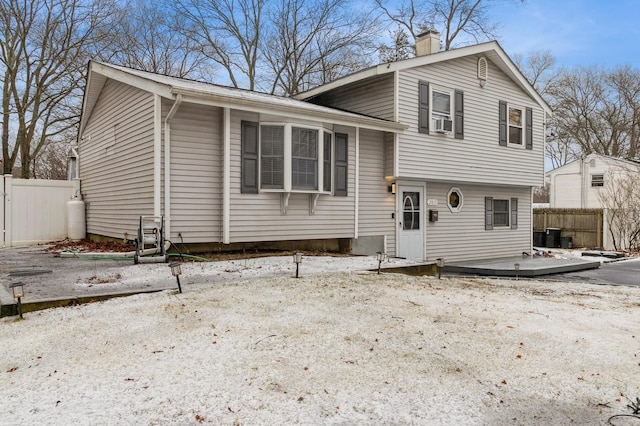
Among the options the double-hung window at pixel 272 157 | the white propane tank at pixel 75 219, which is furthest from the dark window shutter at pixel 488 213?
the white propane tank at pixel 75 219

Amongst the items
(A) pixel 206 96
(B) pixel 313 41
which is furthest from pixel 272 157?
(B) pixel 313 41

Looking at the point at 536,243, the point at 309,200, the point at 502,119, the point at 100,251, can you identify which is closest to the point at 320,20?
the point at 502,119

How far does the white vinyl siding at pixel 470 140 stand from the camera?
10719 mm

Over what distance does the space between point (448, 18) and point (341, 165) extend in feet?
55.4

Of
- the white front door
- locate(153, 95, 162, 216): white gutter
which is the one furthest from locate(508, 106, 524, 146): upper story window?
locate(153, 95, 162, 216): white gutter

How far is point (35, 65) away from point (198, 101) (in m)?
13.3

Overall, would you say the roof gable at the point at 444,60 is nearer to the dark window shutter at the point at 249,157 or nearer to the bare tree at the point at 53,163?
the dark window shutter at the point at 249,157

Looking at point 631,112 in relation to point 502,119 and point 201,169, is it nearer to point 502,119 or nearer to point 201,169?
point 502,119

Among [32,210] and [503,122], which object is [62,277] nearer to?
[32,210]

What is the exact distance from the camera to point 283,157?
8.61 m

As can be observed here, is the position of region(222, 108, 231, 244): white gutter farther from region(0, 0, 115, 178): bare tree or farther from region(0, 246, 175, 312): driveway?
region(0, 0, 115, 178): bare tree

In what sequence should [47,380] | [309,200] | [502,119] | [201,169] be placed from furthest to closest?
[502,119], [309,200], [201,169], [47,380]

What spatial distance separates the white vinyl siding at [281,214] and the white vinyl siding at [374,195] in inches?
15.0

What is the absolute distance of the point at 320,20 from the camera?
2183 centimetres
